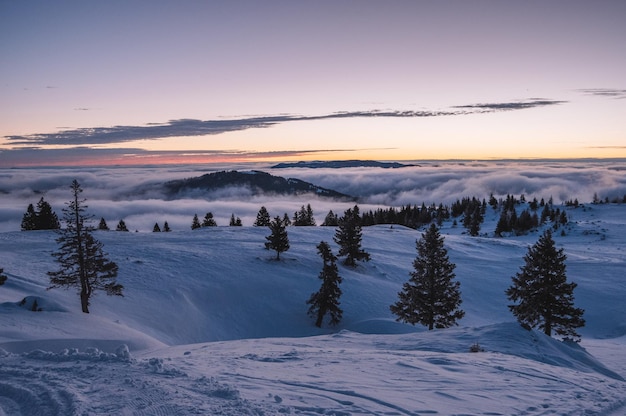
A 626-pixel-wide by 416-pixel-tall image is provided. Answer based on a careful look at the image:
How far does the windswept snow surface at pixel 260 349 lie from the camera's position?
8.71m

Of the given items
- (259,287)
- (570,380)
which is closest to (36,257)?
(259,287)

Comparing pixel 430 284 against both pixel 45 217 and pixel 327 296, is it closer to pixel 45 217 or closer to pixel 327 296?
pixel 327 296

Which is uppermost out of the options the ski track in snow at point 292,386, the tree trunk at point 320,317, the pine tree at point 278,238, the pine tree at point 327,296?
the ski track in snow at point 292,386

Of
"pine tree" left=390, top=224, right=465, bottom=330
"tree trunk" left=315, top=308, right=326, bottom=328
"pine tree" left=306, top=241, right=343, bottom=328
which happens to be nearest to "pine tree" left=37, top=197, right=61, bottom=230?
"pine tree" left=306, top=241, right=343, bottom=328

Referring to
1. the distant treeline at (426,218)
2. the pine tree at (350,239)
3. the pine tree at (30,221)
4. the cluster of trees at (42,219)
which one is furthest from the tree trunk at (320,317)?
the pine tree at (30,221)

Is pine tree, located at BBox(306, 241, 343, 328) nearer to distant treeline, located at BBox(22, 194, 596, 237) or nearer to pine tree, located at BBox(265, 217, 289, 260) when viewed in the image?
pine tree, located at BBox(265, 217, 289, 260)

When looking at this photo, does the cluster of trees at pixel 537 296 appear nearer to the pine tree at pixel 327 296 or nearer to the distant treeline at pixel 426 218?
the pine tree at pixel 327 296

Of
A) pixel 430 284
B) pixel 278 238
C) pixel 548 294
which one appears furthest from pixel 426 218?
pixel 548 294

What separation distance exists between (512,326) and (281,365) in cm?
1264

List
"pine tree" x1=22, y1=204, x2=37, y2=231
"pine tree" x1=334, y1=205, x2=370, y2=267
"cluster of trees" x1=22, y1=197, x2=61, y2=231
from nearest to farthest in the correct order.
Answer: "pine tree" x1=334, y1=205, x2=370, y2=267, "cluster of trees" x1=22, y1=197, x2=61, y2=231, "pine tree" x1=22, y1=204, x2=37, y2=231

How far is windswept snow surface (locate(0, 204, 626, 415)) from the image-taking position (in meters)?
8.71

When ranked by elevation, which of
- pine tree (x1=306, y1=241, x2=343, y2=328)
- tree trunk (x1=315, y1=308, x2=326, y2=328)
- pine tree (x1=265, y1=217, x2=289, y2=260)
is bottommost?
tree trunk (x1=315, y1=308, x2=326, y2=328)

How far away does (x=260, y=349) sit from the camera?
15.5 metres

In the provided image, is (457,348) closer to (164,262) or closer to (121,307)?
(121,307)
